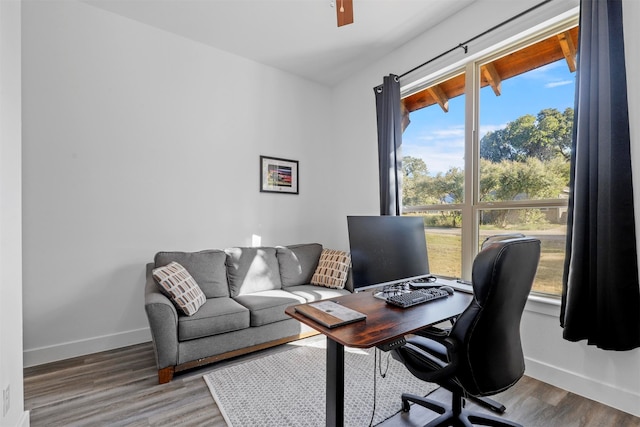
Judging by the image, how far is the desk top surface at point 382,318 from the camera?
1.23m

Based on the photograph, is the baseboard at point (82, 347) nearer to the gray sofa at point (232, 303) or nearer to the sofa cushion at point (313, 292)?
the gray sofa at point (232, 303)

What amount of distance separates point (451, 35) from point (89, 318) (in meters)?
4.10

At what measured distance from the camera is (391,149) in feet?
10.3

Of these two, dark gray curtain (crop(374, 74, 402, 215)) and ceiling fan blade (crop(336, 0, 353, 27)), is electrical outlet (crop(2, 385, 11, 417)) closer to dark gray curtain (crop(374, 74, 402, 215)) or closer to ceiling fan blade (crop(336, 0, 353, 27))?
ceiling fan blade (crop(336, 0, 353, 27))

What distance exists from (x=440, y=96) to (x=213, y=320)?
296cm

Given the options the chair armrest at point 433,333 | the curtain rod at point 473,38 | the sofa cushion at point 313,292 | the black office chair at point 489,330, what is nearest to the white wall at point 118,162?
the sofa cushion at point 313,292

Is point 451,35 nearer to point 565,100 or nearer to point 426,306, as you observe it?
point 565,100

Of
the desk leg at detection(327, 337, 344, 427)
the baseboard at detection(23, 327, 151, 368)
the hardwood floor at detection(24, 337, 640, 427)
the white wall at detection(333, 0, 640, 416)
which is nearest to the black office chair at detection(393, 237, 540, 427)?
the desk leg at detection(327, 337, 344, 427)

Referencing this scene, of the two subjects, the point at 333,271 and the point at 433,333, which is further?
the point at 333,271

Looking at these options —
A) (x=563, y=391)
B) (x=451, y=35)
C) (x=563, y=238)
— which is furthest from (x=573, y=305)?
(x=451, y=35)

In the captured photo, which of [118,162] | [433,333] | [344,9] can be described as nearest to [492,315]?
[433,333]

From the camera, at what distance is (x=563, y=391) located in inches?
80.2

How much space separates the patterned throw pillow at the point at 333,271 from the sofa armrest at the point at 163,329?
5.00ft

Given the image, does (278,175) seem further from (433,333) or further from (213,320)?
(433,333)
